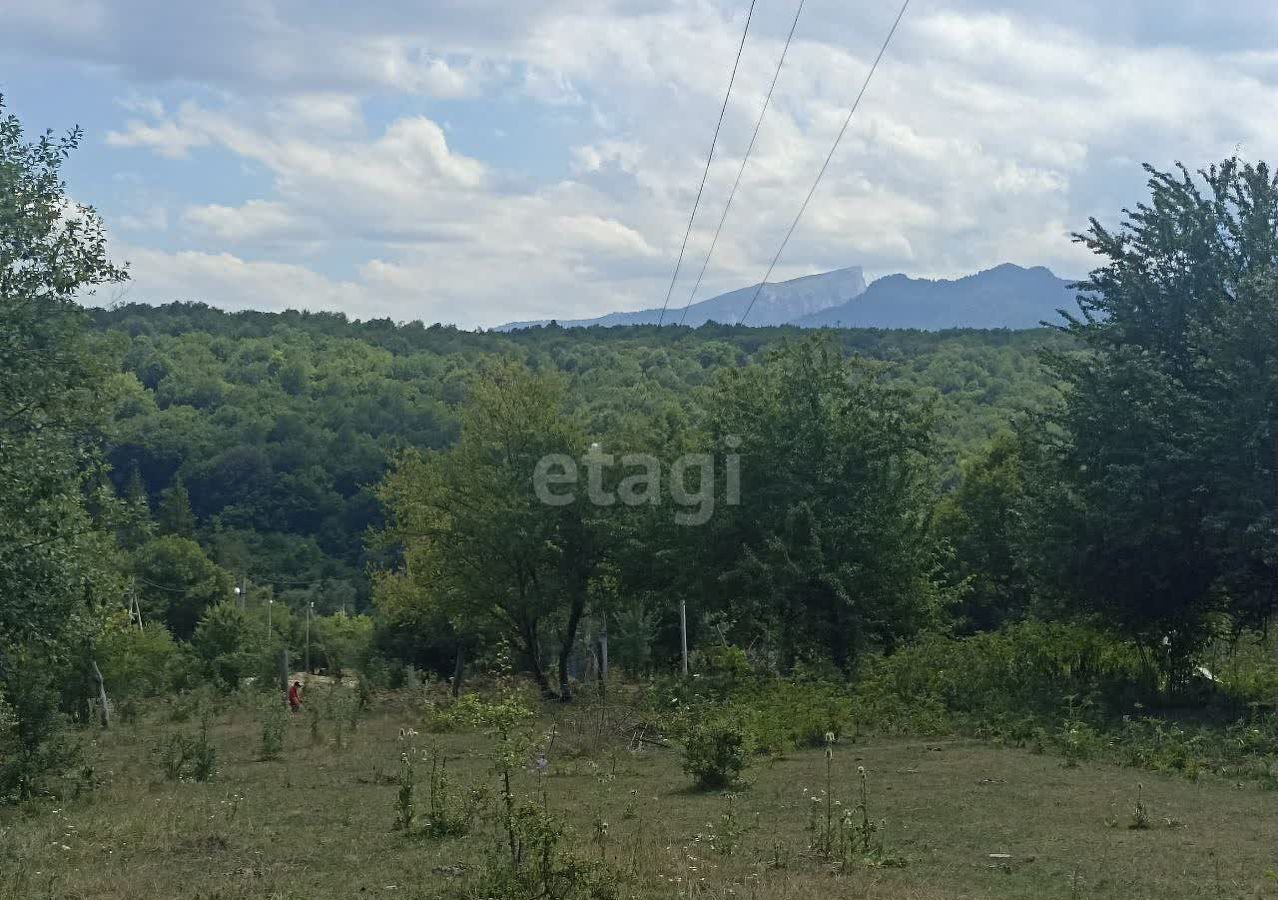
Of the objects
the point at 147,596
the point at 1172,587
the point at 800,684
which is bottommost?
the point at 147,596

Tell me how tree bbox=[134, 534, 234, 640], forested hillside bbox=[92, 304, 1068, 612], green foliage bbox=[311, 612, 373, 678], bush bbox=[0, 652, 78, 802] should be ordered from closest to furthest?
bush bbox=[0, 652, 78, 802]
green foliage bbox=[311, 612, 373, 678]
tree bbox=[134, 534, 234, 640]
forested hillside bbox=[92, 304, 1068, 612]

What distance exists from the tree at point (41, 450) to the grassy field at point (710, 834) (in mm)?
1744

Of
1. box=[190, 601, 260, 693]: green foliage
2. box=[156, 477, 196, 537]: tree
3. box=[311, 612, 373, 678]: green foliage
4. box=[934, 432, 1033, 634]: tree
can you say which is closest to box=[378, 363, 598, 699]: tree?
box=[934, 432, 1033, 634]: tree

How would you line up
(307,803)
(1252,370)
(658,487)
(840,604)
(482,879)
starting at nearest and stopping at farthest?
(482,879)
(307,803)
(1252,370)
(840,604)
(658,487)

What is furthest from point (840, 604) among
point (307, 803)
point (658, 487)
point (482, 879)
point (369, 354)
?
point (369, 354)

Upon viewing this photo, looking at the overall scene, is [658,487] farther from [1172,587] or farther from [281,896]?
[281,896]

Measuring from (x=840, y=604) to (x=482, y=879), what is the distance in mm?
20183

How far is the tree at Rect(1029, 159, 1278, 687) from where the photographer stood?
64.3 ft

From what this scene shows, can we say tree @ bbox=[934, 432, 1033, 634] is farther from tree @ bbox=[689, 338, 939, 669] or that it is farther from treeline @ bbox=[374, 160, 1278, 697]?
tree @ bbox=[689, 338, 939, 669]

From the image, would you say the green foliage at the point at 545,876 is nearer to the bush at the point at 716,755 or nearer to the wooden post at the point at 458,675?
the bush at the point at 716,755

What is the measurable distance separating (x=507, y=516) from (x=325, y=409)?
361 ft

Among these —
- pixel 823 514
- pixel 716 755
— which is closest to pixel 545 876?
pixel 716 755

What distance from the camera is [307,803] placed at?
605 inches

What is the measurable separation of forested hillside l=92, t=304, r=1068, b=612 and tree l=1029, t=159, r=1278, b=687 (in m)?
66.1
